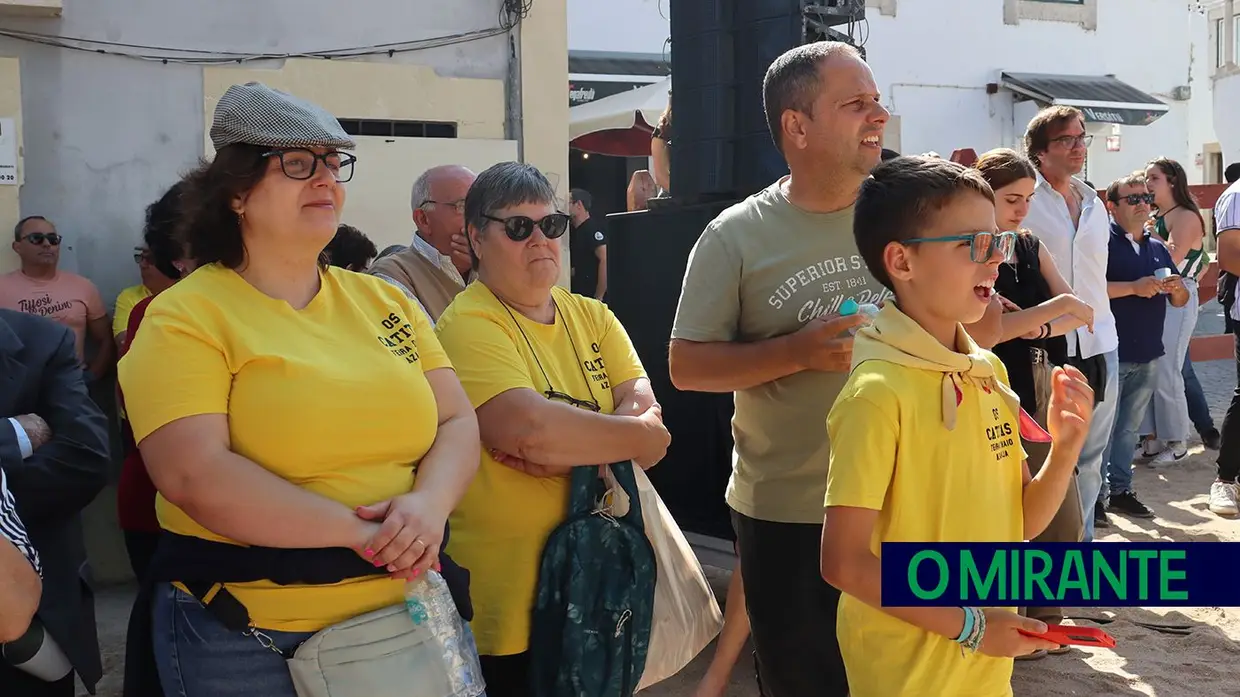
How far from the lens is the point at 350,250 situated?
480 centimetres

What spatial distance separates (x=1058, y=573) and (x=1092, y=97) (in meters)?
17.0

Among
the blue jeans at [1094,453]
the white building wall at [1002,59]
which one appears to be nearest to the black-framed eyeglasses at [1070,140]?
the blue jeans at [1094,453]

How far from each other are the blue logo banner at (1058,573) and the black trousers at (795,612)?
30.7 inches

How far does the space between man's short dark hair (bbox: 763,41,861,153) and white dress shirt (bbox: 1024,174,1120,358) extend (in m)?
2.22

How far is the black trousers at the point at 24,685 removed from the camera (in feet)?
8.24

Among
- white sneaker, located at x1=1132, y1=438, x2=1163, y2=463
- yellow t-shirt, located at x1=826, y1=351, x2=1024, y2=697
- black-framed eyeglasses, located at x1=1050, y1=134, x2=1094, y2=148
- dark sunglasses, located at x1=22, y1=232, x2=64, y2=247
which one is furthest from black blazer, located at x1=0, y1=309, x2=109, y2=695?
white sneaker, located at x1=1132, y1=438, x2=1163, y2=463

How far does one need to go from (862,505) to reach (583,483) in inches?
35.9

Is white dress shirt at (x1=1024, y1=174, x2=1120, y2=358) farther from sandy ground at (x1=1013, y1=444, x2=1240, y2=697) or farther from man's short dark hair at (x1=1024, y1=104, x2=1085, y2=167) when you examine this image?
sandy ground at (x1=1013, y1=444, x2=1240, y2=697)

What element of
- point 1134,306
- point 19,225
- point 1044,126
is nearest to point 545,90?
point 19,225

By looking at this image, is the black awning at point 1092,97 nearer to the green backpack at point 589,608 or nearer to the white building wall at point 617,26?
the white building wall at point 617,26

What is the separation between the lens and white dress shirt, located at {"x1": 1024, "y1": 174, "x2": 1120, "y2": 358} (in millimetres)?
4742

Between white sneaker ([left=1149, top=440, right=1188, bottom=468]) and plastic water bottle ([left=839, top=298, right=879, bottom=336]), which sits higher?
plastic water bottle ([left=839, top=298, right=879, bottom=336])

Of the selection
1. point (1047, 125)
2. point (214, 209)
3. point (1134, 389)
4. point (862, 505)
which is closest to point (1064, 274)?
point (1047, 125)

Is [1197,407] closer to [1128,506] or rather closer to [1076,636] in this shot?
[1128,506]
